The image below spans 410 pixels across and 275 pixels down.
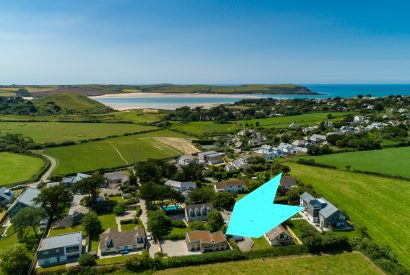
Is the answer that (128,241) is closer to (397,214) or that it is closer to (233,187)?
(233,187)

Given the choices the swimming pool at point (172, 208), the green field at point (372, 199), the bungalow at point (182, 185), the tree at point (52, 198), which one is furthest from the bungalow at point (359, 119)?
the tree at point (52, 198)

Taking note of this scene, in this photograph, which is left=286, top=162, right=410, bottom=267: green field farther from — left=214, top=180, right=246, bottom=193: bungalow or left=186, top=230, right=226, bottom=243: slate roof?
left=186, top=230, right=226, bottom=243: slate roof

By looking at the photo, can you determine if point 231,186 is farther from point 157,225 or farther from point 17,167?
point 17,167

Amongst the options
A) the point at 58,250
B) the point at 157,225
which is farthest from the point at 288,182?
the point at 58,250

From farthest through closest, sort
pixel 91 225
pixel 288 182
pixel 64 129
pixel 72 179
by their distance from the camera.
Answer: pixel 64 129 < pixel 72 179 < pixel 288 182 < pixel 91 225

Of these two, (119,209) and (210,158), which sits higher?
(210,158)
